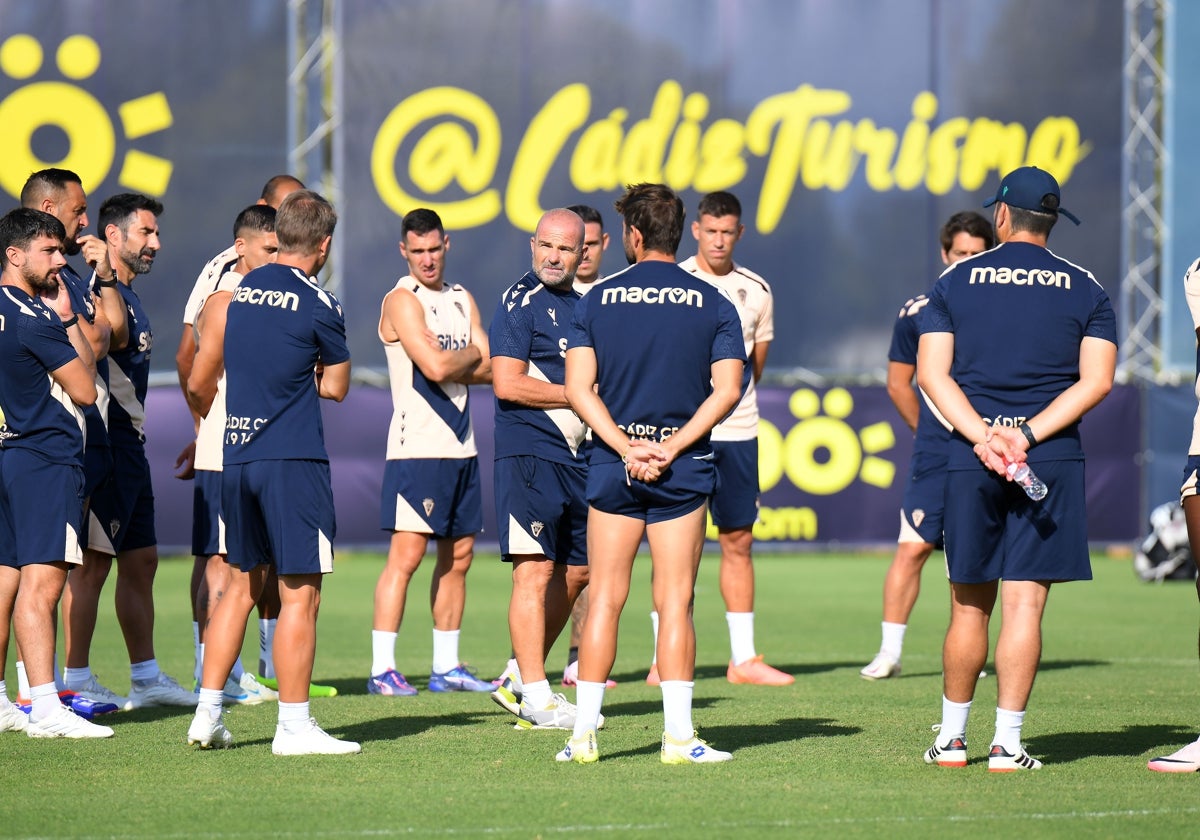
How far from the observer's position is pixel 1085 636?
1124cm

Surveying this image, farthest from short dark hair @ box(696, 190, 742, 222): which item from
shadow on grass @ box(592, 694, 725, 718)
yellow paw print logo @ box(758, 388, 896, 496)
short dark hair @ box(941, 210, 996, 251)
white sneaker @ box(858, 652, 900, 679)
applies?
yellow paw print logo @ box(758, 388, 896, 496)

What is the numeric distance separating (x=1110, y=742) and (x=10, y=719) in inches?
183

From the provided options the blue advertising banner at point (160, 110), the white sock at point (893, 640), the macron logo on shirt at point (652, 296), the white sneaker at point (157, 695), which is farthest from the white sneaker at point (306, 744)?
the blue advertising banner at point (160, 110)

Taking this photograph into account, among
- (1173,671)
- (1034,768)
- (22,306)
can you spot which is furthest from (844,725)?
(22,306)

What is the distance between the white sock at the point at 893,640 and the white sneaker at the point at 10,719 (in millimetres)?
4494

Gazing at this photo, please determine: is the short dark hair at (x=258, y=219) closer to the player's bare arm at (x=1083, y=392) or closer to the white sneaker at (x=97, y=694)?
the white sneaker at (x=97, y=694)

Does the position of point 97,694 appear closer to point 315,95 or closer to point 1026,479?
point 1026,479

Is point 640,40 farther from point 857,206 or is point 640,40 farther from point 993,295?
point 993,295

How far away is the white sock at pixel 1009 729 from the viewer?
6.23m

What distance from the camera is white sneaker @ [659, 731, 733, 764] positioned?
6.42m

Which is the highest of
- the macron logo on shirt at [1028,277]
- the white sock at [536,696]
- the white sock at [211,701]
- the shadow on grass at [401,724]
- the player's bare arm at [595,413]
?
the macron logo on shirt at [1028,277]

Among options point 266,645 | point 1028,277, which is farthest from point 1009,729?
point 266,645

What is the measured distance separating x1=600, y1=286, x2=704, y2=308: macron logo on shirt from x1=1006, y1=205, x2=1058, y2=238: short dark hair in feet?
3.97

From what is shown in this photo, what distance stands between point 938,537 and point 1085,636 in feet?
8.57
